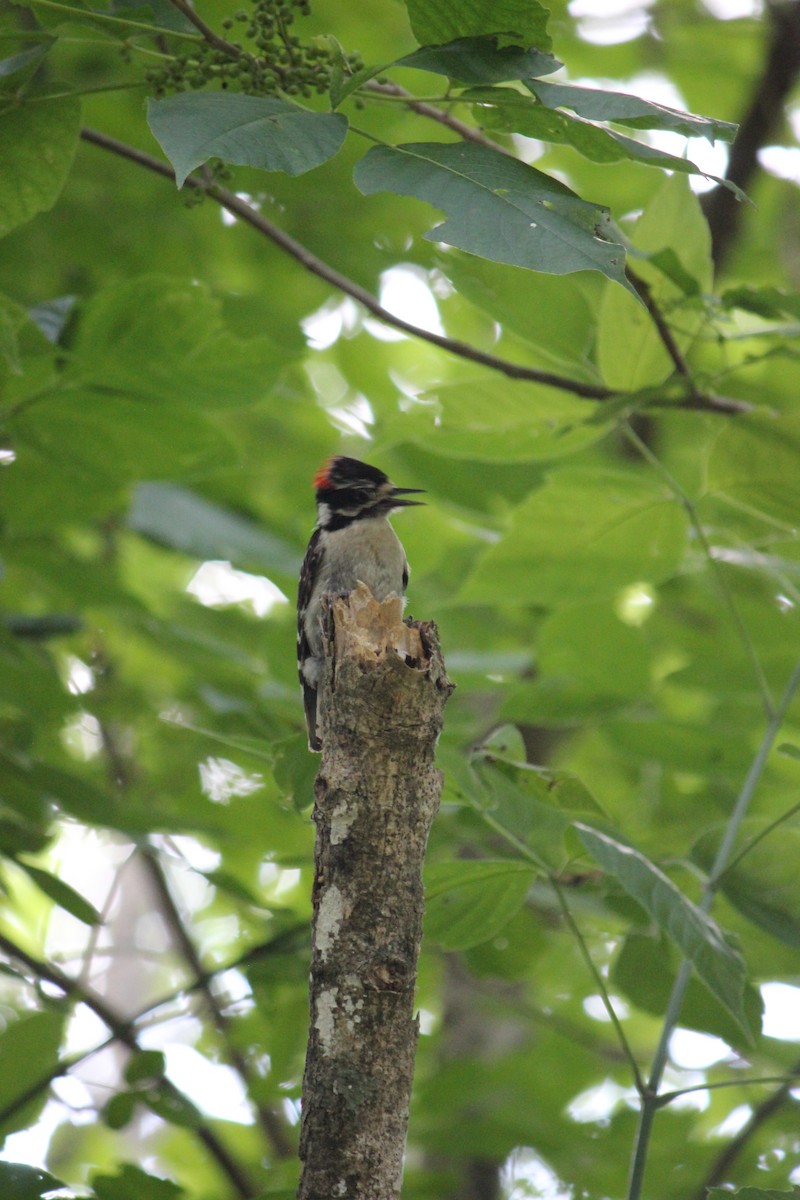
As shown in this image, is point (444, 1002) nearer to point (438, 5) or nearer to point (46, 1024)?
point (46, 1024)

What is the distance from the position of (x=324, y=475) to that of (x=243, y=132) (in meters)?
4.14

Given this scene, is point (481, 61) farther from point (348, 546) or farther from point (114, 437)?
point (348, 546)

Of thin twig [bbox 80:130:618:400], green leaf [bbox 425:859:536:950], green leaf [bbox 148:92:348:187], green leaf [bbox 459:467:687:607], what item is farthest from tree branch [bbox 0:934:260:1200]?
green leaf [bbox 148:92:348:187]

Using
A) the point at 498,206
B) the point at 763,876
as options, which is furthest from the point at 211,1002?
the point at 498,206

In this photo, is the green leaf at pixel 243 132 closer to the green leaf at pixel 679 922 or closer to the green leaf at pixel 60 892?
the green leaf at pixel 679 922

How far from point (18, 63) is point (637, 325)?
79.0 inches

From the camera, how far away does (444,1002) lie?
696 centimetres

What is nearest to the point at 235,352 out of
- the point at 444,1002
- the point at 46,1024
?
the point at 46,1024

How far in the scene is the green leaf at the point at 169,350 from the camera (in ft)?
12.7

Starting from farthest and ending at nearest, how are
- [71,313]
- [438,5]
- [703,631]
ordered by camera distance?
1. [703,631]
2. [71,313]
3. [438,5]

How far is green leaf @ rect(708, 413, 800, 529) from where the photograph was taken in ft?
11.9

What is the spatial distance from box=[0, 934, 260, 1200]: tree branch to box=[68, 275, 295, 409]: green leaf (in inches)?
86.8

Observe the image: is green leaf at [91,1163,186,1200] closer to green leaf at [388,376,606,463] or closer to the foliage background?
the foliage background

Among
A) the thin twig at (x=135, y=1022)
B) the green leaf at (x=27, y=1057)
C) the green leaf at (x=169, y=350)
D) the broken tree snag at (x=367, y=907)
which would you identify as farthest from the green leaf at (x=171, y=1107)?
the green leaf at (x=169, y=350)
